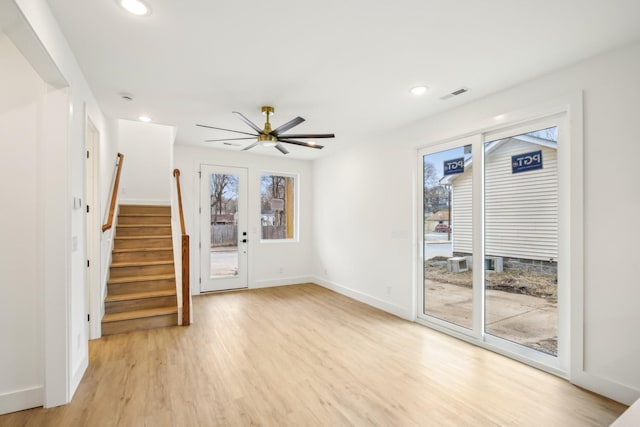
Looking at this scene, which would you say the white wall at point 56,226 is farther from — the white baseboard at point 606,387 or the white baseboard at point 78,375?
the white baseboard at point 606,387

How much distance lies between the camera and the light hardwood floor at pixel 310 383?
2.15m

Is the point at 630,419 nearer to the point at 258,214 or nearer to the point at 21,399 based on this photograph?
the point at 21,399

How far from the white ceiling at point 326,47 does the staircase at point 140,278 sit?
2232 millimetres

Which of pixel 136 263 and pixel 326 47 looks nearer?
pixel 326 47

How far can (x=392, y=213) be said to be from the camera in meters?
4.56

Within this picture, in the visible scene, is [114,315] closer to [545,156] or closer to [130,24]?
[130,24]

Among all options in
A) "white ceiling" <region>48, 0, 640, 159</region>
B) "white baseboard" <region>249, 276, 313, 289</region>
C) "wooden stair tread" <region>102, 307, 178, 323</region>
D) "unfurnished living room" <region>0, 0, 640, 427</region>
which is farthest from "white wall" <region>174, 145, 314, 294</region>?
"white ceiling" <region>48, 0, 640, 159</region>

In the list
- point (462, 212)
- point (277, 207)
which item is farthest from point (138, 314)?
point (462, 212)

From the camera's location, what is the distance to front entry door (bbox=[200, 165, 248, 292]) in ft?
18.6

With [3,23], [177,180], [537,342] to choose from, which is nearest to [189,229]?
[177,180]

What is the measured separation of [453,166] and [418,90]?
1.13 meters

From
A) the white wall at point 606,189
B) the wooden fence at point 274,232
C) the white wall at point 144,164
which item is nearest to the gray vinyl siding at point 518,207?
the white wall at point 606,189

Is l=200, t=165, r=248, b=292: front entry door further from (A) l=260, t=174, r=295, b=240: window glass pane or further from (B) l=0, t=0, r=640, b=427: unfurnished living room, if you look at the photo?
(B) l=0, t=0, r=640, b=427: unfurnished living room

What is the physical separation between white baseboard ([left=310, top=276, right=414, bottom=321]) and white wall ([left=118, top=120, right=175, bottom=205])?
382cm
